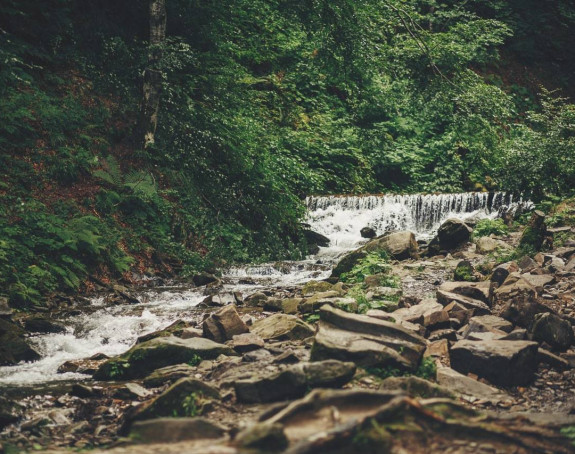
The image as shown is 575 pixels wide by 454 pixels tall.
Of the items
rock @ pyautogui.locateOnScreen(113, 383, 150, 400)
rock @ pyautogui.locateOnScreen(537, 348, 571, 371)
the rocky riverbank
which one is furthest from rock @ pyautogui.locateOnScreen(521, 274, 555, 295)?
rock @ pyautogui.locateOnScreen(113, 383, 150, 400)

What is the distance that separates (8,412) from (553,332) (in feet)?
17.3

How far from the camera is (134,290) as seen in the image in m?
10.2

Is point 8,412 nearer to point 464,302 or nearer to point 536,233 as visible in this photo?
point 464,302

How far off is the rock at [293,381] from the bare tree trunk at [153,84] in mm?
8848

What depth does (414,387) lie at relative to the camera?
14.3ft

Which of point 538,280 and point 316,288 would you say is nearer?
point 538,280

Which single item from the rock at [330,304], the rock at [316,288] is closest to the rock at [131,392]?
the rock at [330,304]

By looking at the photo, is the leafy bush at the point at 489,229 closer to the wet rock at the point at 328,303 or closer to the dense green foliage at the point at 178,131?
the dense green foliage at the point at 178,131

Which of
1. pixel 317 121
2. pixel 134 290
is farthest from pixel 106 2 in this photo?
pixel 317 121

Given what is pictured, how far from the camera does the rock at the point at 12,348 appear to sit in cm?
623

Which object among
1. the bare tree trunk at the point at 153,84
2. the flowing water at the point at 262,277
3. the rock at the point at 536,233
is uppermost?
the bare tree trunk at the point at 153,84

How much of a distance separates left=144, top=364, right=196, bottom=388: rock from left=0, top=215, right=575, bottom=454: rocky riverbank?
0.7 inches

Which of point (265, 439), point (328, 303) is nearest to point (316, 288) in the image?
point (328, 303)

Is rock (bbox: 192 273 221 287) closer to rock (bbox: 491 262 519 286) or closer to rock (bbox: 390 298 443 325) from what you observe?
rock (bbox: 390 298 443 325)
